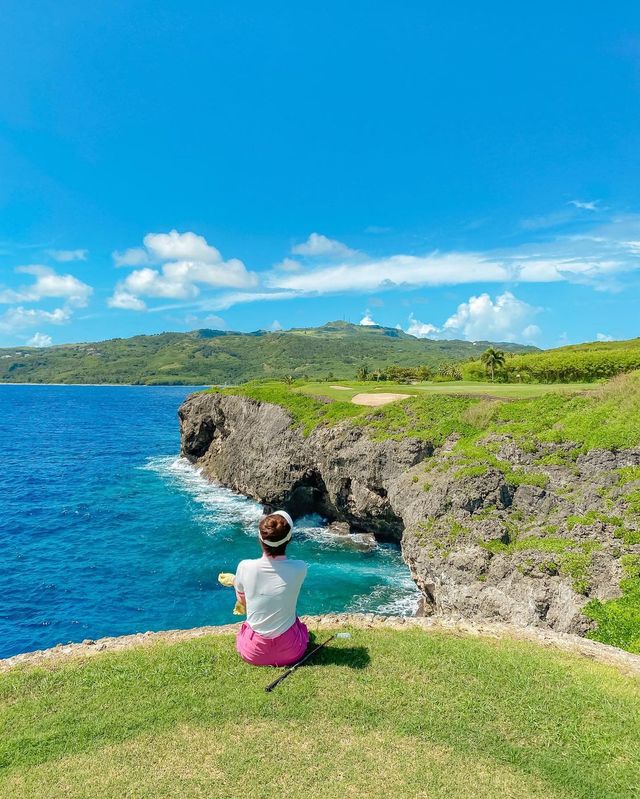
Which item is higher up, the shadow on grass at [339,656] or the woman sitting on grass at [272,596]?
the woman sitting on grass at [272,596]

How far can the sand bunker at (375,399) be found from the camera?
40.9 m

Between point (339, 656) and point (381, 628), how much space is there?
7.00ft

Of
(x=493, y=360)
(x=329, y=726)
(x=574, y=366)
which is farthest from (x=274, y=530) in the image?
(x=493, y=360)

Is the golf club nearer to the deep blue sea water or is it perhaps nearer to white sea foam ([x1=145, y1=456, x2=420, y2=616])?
white sea foam ([x1=145, y1=456, x2=420, y2=616])

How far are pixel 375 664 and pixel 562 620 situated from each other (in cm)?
1016

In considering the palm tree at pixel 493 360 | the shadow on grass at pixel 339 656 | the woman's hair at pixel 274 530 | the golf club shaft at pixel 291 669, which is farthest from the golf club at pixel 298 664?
the palm tree at pixel 493 360

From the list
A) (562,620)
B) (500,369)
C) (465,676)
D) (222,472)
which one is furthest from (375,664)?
(500,369)

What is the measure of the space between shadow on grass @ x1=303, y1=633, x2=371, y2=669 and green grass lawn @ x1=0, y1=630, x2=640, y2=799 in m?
0.04

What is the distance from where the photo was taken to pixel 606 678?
9.17 metres

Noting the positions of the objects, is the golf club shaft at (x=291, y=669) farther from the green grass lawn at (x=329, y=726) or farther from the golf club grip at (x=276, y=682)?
the green grass lawn at (x=329, y=726)

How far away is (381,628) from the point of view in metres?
11.4

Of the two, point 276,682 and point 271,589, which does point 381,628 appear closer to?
point 276,682

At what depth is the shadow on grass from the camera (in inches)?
367

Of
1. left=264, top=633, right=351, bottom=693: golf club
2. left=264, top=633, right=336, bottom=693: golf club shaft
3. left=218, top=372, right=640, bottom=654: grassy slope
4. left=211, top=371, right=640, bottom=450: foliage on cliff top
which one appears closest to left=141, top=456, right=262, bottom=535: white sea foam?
left=211, top=371, right=640, bottom=450: foliage on cliff top
